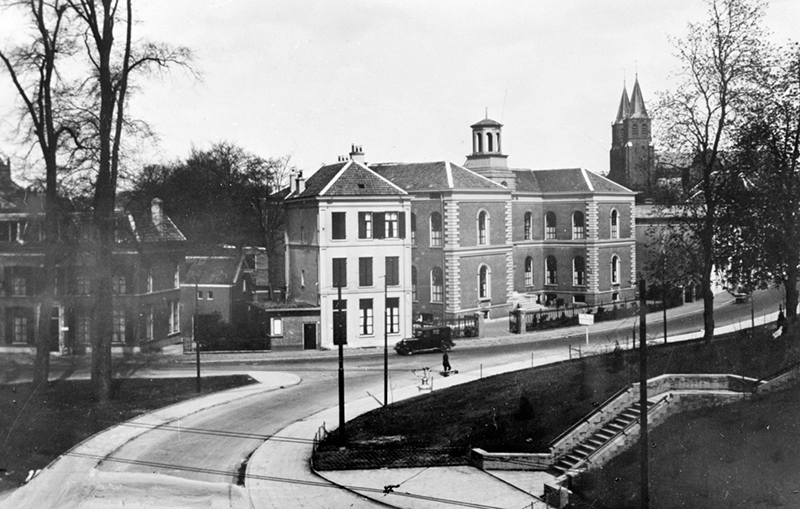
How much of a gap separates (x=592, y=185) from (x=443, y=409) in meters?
36.3

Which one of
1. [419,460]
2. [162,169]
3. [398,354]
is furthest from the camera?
[162,169]

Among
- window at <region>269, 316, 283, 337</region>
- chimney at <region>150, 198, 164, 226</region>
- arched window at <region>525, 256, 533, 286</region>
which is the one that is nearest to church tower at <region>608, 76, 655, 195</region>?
arched window at <region>525, 256, 533, 286</region>

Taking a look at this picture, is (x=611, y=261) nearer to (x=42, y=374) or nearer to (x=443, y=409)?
(x=443, y=409)

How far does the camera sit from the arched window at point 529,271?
202 ft

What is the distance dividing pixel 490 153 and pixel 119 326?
31952 millimetres

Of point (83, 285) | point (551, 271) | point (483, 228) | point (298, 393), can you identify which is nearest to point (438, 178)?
point (483, 228)

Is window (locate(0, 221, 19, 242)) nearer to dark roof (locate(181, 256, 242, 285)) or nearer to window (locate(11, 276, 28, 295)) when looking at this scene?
window (locate(11, 276, 28, 295))

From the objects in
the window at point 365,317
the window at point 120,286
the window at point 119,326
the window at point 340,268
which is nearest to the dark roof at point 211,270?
the window at point 120,286

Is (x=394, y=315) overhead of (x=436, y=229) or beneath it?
beneath

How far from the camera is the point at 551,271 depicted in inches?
2446

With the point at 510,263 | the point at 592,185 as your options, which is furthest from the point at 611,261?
the point at 510,263

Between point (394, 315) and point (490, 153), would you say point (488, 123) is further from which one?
point (394, 315)

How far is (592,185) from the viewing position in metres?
60.2

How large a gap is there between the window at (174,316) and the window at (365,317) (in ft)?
33.7
